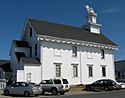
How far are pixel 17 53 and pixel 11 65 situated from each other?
8.99ft

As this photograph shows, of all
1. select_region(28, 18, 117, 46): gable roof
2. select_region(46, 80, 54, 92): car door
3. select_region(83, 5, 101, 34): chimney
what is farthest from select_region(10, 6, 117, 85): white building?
select_region(46, 80, 54, 92): car door

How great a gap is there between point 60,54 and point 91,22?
14.2m

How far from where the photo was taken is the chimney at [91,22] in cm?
5406

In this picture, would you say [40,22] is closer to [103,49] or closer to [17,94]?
[103,49]

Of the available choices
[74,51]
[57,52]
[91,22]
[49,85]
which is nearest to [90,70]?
[74,51]

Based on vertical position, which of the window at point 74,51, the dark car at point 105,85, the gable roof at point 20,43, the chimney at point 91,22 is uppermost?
the chimney at point 91,22

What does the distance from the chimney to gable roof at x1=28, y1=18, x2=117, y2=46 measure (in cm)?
134

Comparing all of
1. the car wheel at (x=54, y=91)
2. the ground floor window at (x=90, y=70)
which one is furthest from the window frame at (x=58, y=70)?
the car wheel at (x=54, y=91)

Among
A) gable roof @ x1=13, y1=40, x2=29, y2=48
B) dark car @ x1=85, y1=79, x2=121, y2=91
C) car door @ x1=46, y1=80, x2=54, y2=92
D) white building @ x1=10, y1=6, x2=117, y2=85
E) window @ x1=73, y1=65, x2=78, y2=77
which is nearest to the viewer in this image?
car door @ x1=46, y1=80, x2=54, y2=92

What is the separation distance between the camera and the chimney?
177 ft

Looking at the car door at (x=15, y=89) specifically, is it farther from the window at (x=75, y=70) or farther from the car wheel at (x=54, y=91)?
the window at (x=75, y=70)

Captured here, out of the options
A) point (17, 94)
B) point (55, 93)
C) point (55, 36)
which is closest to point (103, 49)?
point (55, 36)

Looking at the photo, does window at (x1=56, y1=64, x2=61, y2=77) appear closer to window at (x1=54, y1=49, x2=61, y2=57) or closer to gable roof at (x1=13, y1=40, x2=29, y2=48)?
window at (x1=54, y1=49, x2=61, y2=57)

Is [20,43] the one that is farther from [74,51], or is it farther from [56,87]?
[56,87]
